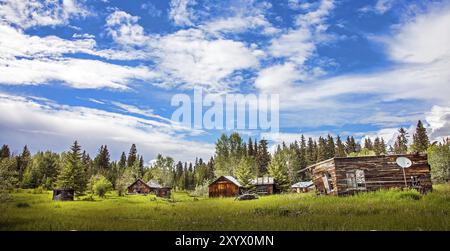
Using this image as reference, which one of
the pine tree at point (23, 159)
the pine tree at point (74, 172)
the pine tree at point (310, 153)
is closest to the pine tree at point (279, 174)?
the pine tree at point (310, 153)

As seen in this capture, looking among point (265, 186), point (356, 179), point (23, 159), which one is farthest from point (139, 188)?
point (356, 179)

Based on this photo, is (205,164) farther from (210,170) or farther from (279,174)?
(279,174)

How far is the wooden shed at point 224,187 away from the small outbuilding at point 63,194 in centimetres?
1971

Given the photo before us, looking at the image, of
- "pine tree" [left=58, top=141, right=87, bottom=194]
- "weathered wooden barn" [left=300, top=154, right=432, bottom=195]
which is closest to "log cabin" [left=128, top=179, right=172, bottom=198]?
"pine tree" [left=58, top=141, right=87, bottom=194]

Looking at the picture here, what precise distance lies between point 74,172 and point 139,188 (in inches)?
926

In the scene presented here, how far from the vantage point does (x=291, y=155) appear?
49344mm

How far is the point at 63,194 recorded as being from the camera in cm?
2045

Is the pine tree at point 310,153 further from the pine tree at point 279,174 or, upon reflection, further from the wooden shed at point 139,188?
the wooden shed at point 139,188

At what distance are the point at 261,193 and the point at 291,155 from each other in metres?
10.4

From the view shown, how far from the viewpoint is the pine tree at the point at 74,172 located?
23.8m

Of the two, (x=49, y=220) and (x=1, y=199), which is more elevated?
(x=1, y=199)
